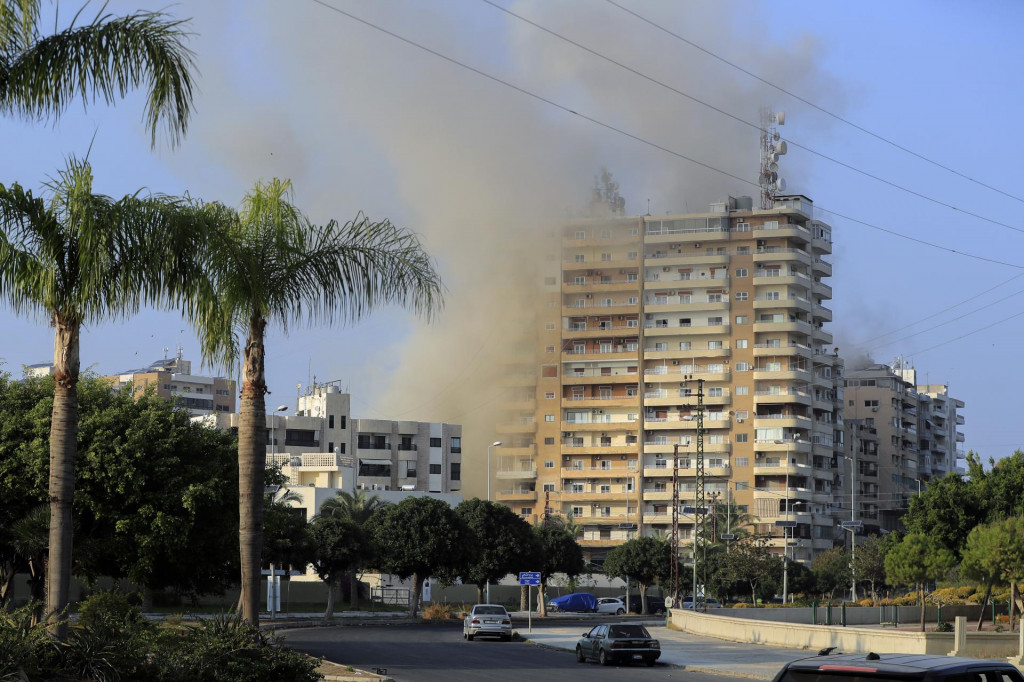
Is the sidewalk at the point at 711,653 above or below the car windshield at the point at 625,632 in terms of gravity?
below

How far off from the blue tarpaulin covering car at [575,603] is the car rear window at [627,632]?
59.6 metres

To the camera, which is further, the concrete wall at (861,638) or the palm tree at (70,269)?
the concrete wall at (861,638)

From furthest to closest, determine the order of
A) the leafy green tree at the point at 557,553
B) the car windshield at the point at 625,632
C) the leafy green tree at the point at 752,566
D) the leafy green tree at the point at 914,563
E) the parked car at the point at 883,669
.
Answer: the leafy green tree at the point at 752,566 → the leafy green tree at the point at 557,553 → the leafy green tree at the point at 914,563 → the car windshield at the point at 625,632 → the parked car at the point at 883,669

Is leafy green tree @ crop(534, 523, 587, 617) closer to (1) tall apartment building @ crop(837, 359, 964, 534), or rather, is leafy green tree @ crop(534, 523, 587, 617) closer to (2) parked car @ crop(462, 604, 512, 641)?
(2) parked car @ crop(462, 604, 512, 641)

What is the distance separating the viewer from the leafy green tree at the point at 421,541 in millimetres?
75875

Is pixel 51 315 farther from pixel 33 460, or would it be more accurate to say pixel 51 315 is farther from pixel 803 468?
pixel 803 468

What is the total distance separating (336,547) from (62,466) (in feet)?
194

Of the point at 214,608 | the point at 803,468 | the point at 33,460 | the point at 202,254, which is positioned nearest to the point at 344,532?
the point at 214,608

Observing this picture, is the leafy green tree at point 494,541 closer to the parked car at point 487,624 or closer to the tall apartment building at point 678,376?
the parked car at point 487,624

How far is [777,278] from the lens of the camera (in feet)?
487

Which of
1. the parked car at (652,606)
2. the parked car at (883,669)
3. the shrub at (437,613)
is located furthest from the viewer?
the parked car at (652,606)

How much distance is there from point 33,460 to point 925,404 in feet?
571

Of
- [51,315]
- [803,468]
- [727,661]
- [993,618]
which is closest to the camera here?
[51,315]

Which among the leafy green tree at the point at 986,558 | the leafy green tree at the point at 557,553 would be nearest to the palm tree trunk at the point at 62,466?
the leafy green tree at the point at 986,558
